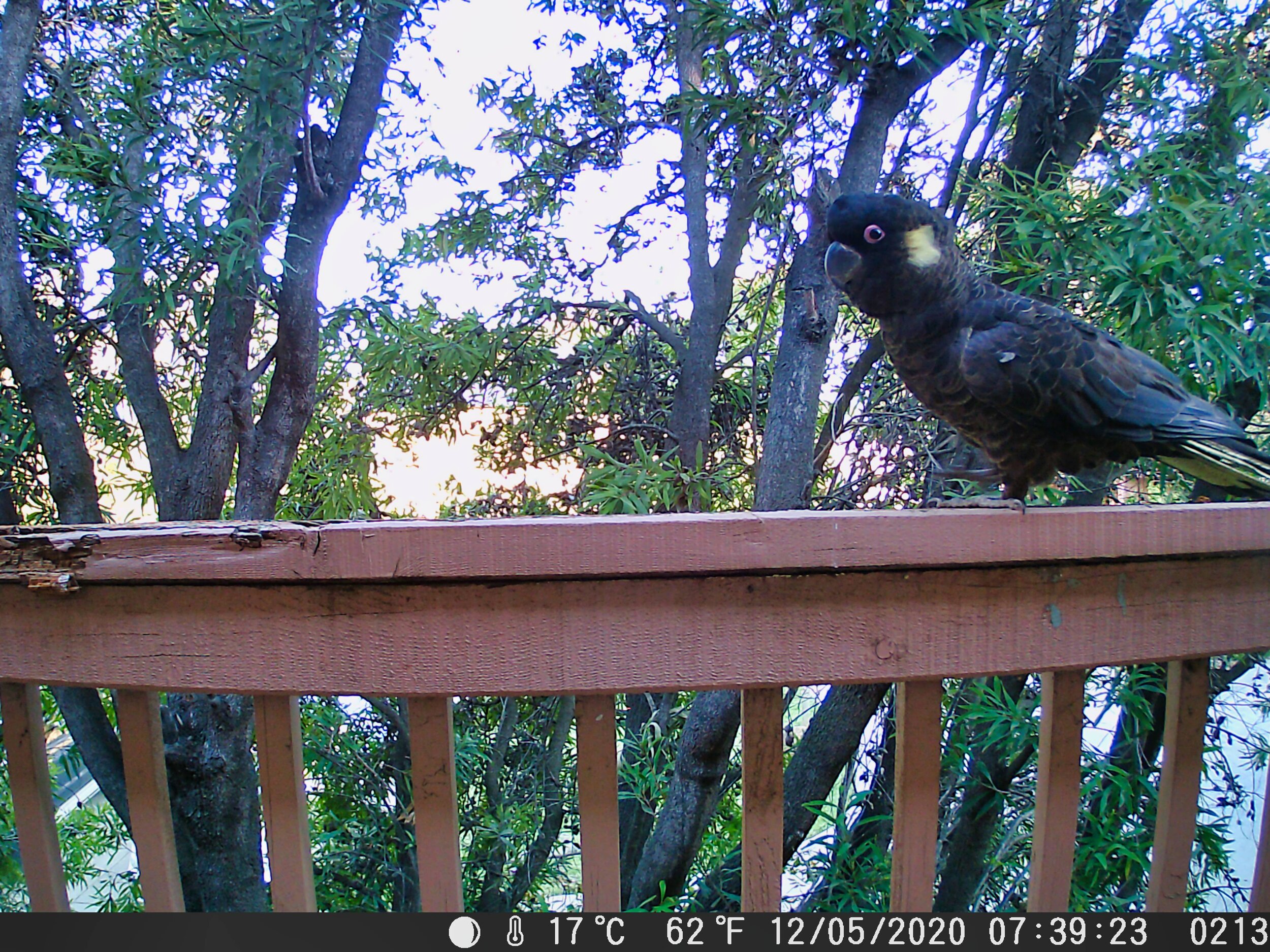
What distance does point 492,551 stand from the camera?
1.70ft

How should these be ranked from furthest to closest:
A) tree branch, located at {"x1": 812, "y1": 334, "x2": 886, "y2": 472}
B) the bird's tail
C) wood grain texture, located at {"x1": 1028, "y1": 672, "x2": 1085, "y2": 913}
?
1. tree branch, located at {"x1": 812, "y1": 334, "x2": 886, "y2": 472}
2. the bird's tail
3. wood grain texture, located at {"x1": 1028, "y1": 672, "x2": 1085, "y2": 913}

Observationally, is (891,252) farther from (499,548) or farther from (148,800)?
(148,800)

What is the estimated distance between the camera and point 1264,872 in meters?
0.68

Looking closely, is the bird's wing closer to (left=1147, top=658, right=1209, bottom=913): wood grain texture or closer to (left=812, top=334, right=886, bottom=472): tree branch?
(left=1147, top=658, right=1209, bottom=913): wood grain texture

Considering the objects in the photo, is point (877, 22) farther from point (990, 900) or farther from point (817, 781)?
point (990, 900)

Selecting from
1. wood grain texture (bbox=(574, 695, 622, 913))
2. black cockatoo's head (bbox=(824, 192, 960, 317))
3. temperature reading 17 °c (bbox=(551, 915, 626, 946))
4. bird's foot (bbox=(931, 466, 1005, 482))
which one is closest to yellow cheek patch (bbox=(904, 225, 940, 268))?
black cockatoo's head (bbox=(824, 192, 960, 317))

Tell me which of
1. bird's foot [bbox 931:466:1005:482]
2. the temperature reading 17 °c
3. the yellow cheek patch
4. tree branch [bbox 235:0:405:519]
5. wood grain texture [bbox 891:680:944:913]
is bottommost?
the temperature reading 17 °c

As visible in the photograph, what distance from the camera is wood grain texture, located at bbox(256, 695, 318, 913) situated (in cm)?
58

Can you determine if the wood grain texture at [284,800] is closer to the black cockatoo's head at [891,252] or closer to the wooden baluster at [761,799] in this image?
the wooden baluster at [761,799]

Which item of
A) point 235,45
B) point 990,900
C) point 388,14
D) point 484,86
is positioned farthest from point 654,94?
point 990,900

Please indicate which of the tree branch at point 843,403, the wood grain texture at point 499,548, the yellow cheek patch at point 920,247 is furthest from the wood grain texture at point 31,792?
the tree branch at point 843,403

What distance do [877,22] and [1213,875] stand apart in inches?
76.2

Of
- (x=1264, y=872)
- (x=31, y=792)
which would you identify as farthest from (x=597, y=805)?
(x=1264, y=872)

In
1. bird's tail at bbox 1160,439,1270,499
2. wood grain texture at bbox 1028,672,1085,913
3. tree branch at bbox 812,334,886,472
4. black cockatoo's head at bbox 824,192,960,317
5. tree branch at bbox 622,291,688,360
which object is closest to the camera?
wood grain texture at bbox 1028,672,1085,913
